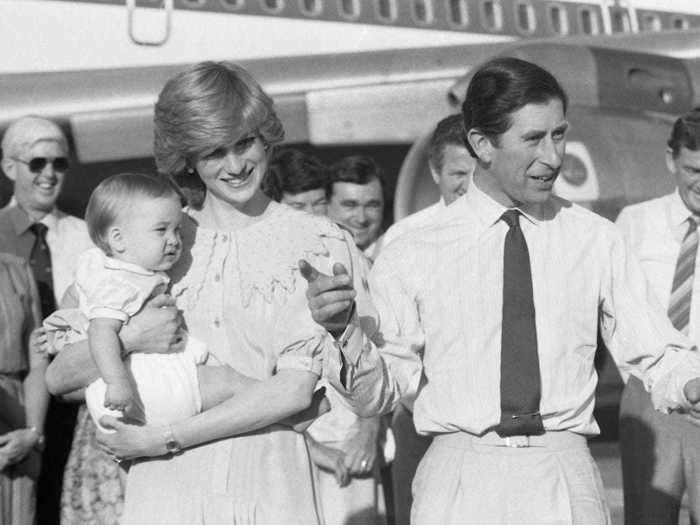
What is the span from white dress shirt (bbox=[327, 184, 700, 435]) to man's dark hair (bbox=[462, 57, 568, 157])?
225mm

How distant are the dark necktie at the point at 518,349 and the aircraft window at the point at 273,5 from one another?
1141 cm

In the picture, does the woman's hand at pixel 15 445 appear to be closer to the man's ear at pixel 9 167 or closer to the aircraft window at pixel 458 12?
the man's ear at pixel 9 167

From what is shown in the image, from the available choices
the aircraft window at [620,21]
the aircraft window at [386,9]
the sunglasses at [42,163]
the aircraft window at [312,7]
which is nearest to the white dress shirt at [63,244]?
the sunglasses at [42,163]

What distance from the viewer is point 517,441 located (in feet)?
10.5

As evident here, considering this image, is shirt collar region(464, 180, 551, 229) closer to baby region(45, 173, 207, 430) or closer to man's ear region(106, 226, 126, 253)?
baby region(45, 173, 207, 430)

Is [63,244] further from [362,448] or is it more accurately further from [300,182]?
[362,448]

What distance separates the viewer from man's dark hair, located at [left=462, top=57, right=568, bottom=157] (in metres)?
3.29

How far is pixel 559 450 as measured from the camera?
10.5ft

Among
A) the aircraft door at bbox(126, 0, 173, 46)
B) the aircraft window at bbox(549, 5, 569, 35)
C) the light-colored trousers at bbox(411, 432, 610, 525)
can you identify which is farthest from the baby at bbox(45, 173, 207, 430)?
the aircraft window at bbox(549, 5, 569, 35)

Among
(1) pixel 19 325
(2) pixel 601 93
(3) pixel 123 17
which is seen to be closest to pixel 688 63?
(2) pixel 601 93

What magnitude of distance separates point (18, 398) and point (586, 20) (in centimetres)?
1462

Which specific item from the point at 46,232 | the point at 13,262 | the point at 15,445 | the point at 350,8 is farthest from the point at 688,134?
the point at 350,8

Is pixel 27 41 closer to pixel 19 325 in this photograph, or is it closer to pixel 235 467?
pixel 19 325

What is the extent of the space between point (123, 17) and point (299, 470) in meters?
10.7
